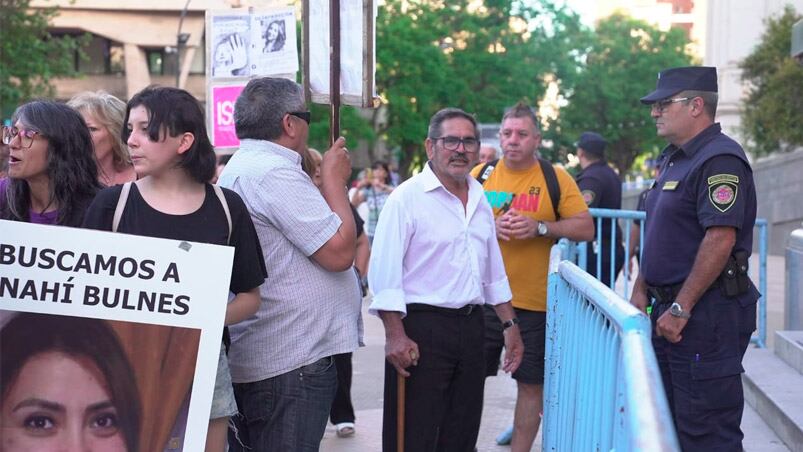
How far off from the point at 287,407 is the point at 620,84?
65.0m

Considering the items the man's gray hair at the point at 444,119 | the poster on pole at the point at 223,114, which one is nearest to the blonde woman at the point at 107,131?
the man's gray hair at the point at 444,119

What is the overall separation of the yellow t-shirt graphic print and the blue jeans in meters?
2.58

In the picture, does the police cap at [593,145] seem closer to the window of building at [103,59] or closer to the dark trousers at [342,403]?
the dark trousers at [342,403]

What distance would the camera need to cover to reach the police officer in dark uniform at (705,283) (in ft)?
16.3

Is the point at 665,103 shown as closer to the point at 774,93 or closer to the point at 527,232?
the point at 527,232

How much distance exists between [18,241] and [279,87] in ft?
3.97

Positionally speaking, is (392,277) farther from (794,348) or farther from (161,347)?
(794,348)

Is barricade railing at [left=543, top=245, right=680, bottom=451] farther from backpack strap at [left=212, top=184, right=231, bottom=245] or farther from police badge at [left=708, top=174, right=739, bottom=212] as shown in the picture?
backpack strap at [left=212, top=184, right=231, bottom=245]

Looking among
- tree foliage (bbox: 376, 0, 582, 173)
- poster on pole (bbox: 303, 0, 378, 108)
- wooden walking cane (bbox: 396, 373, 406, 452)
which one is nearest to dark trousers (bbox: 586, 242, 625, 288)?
wooden walking cane (bbox: 396, 373, 406, 452)

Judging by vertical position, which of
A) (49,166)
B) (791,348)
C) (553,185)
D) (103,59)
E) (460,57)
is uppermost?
(103,59)

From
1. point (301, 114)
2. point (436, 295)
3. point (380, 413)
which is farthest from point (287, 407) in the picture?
point (380, 413)

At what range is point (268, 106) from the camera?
166 inches

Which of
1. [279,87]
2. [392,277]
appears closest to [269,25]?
[392,277]

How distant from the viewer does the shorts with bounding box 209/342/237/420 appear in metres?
3.66
